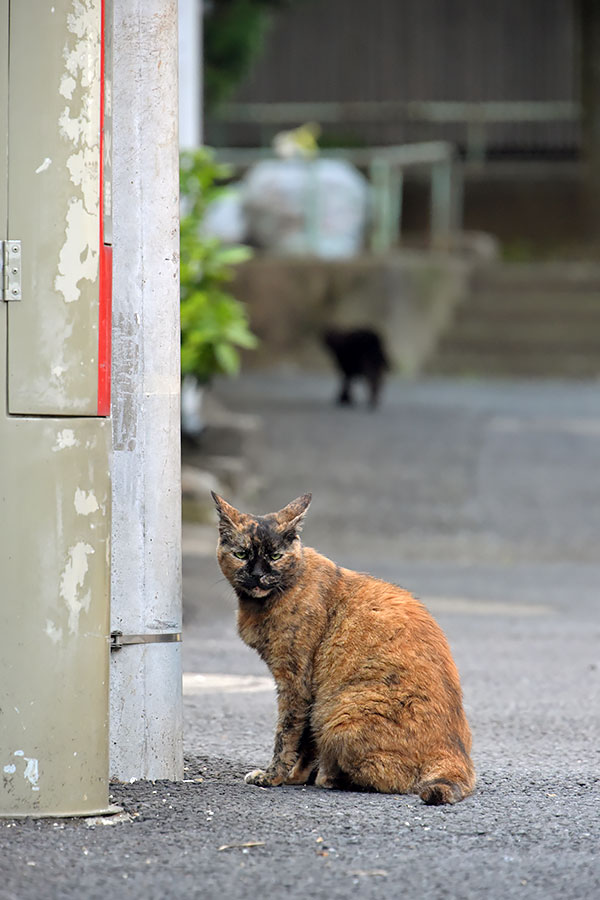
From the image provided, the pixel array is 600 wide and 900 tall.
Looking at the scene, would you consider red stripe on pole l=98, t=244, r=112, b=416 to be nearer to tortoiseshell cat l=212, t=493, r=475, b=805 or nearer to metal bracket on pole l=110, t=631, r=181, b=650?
metal bracket on pole l=110, t=631, r=181, b=650

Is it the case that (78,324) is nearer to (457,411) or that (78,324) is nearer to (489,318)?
(457,411)

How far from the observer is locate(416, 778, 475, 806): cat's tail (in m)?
4.42

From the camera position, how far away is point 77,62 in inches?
161

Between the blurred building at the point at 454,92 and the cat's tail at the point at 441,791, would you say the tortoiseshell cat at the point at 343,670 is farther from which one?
the blurred building at the point at 454,92

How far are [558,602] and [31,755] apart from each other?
625 centimetres

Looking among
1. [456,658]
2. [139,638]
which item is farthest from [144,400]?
[456,658]

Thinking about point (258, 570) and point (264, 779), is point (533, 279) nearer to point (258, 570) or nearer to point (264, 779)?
point (258, 570)

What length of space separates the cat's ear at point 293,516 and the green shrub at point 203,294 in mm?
6364

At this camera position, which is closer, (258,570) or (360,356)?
(258,570)

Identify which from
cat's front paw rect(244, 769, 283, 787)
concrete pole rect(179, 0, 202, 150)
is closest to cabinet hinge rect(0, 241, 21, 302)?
cat's front paw rect(244, 769, 283, 787)

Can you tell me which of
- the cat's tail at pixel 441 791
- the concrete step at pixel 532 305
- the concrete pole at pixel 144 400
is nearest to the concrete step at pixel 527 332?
the concrete step at pixel 532 305

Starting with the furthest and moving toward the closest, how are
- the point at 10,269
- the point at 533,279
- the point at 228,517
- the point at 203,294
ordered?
the point at 533,279 < the point at 203,294 < the point at 228,517 < the point at 10,269

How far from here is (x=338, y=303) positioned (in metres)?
18.3

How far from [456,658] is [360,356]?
7.88m
